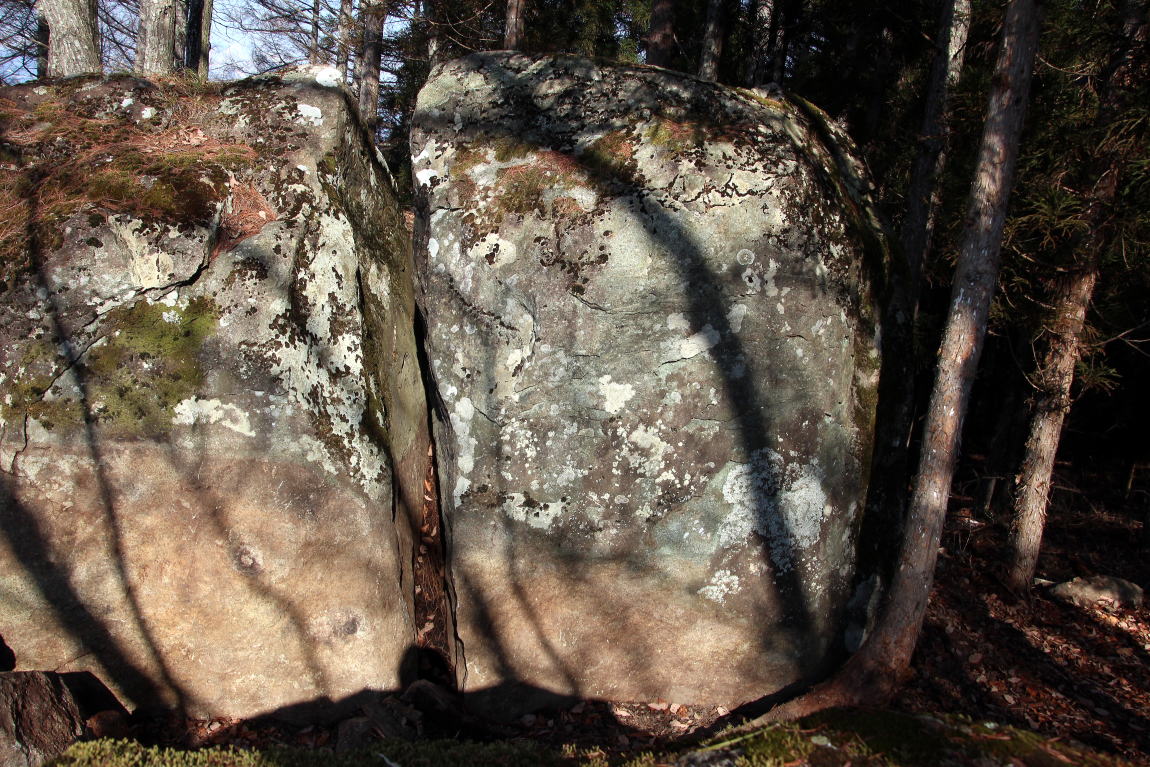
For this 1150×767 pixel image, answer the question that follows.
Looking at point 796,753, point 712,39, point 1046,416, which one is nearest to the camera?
point 796,753

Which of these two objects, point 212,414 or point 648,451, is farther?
point 648,451

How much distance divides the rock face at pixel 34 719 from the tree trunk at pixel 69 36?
619 centimetres

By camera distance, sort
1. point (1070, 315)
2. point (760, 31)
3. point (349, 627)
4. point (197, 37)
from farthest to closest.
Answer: point (760, 31), point (197, 37), point (1070, 315), point (349, 627)

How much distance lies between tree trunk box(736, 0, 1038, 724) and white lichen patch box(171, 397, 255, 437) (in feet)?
12.5

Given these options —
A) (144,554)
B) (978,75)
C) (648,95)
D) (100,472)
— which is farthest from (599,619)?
(978,75)

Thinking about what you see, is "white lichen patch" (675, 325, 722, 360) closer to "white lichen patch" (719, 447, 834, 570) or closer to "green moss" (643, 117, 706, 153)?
"white lichen patch" (719, 447, 834, 570)

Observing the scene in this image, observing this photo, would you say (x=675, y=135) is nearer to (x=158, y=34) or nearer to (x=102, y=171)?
(x=102, y=171)

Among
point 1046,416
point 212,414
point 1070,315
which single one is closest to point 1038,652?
point 1046,416

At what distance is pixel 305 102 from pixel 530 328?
240 centimetres

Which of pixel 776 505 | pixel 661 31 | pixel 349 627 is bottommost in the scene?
pixel 349 627

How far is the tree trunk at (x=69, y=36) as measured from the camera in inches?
276

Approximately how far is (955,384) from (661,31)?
7.85m

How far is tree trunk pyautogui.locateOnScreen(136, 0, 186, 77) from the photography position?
24.7 feet

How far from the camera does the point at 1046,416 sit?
264 inches
